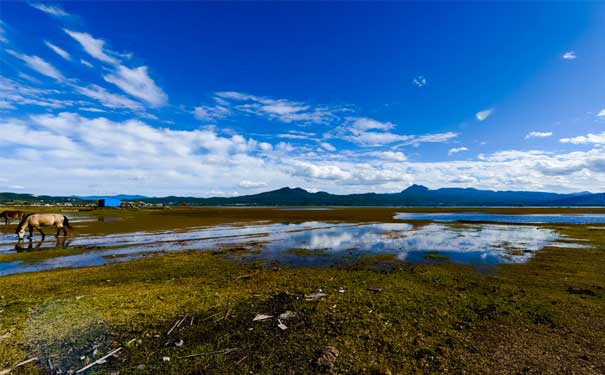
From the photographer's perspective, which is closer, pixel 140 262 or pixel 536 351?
pixel 536 351

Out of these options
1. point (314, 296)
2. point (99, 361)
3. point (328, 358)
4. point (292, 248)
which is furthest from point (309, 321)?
point (292, 248)

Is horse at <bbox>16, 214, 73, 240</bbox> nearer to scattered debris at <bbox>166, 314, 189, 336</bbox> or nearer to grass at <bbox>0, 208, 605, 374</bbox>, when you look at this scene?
grass at <bbox>0, 208, 605, 374</bbox>

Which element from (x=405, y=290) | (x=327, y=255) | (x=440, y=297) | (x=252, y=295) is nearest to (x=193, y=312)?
(x=252, y=295)

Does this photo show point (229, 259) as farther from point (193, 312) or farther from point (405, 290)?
point (405, 290)

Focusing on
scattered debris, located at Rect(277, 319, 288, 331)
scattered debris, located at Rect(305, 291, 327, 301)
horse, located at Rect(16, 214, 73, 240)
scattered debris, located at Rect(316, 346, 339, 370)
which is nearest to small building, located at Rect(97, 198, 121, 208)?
horse, located at Rect(16, 214, 73, 240)

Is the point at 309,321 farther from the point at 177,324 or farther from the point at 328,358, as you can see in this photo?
the point at 177,324

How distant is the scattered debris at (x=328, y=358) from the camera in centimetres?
637

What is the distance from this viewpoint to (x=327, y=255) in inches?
793

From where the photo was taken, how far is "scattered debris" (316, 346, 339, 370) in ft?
20.9

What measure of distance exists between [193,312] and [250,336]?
2.73 m

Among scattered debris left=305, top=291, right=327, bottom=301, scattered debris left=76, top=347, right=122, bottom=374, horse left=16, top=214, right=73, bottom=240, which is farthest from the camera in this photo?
horse left=16, top=214, right=73, bottom=240

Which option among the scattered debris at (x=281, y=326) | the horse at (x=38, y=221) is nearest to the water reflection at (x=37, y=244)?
the horse at (x=38, y=221)

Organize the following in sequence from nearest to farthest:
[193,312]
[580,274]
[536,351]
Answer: [536,351], [193,312], [580,274]

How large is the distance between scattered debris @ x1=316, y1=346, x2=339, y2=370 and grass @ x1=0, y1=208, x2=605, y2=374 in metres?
0.07
